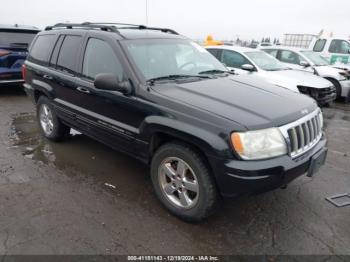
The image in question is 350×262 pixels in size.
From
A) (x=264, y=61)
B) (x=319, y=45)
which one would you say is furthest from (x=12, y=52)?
Result: (x=319, y=45)

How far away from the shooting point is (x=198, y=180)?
9.54 ft

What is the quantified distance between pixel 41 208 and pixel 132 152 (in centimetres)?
108

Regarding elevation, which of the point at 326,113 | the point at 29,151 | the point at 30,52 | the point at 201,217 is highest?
the point at 30,52

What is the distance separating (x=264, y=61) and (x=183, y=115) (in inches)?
236

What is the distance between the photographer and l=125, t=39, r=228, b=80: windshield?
3590mm

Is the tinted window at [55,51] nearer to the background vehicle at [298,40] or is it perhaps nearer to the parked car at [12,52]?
the parked car at [12,52]

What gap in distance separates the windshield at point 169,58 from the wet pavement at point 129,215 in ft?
4.46

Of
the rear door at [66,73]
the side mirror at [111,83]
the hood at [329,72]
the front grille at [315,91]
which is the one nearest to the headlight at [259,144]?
the side mirror at [111,83]

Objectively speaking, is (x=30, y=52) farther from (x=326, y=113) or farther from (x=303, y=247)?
(x=326, y=113)

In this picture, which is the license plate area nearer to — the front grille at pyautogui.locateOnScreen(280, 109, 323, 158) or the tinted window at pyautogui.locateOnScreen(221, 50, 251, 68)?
the front grille at pyautogui.locateOnScreen(280, 109, 323, 158)

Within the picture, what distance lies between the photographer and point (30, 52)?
17.8 ft

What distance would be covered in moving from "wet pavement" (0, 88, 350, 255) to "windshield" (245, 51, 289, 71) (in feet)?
12.7

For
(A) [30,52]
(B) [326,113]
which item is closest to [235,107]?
(A) [30,52]

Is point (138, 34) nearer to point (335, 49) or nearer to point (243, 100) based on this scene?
point (243, 100)
